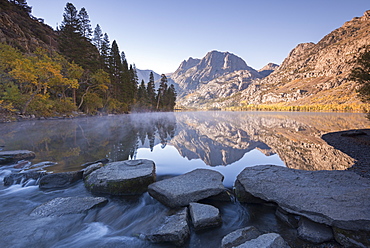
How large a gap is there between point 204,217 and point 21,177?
6764mm

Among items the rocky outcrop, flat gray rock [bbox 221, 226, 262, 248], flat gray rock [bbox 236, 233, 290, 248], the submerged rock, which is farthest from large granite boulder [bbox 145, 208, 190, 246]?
the submerged rock

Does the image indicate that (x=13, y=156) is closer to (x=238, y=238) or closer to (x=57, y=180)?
(x=57, y=180)

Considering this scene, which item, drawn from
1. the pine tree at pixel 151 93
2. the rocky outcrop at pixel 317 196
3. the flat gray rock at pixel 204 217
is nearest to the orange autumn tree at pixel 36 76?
the flat gray rock at pixel 204 217

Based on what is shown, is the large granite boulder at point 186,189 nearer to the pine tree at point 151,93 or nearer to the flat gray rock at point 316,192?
the flat gray rock at point 316,192

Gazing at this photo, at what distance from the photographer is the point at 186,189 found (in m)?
4.64

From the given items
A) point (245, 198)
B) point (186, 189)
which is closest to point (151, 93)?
point (186, 189)

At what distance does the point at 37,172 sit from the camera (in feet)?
20.9

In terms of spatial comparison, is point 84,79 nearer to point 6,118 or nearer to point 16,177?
point 6,118

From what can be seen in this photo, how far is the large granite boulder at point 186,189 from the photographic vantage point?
4401mm

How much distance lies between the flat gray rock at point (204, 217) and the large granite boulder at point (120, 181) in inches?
83.3

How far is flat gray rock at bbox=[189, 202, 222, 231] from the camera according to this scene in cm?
361

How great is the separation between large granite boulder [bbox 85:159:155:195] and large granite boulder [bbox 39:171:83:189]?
0.59 metres

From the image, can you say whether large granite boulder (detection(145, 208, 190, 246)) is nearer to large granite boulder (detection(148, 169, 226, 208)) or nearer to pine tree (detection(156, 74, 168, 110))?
large granite boulder (detection(148, 169, 226, 208))

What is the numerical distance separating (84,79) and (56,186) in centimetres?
4108
